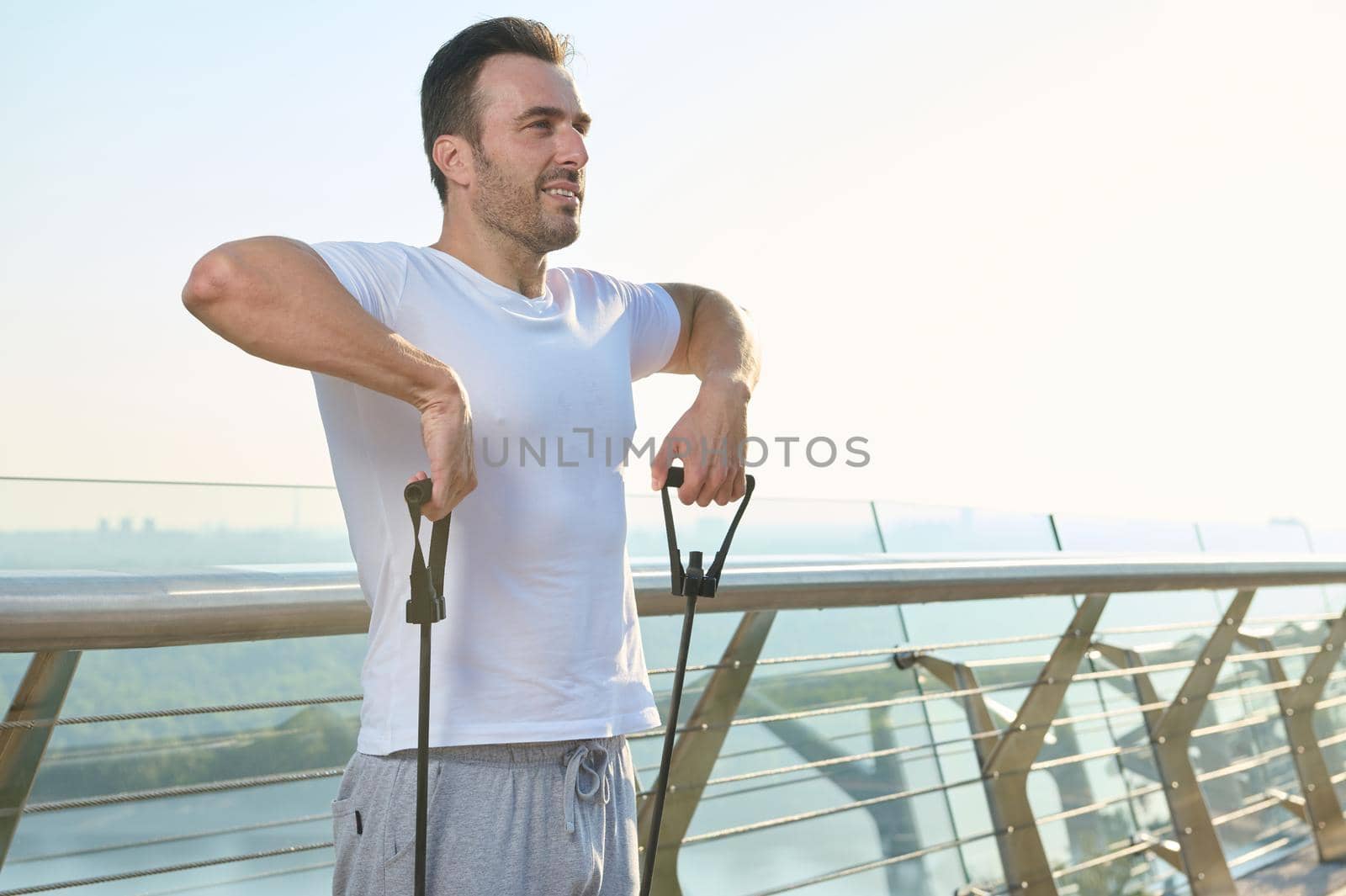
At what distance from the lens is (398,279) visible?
3.16 ft

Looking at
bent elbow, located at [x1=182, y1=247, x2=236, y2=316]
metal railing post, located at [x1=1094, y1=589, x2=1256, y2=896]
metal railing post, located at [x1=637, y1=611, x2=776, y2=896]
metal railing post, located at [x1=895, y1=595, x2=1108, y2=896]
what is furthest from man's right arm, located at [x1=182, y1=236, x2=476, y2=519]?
metal railing post, located at [x1=1094, y1=589, x2=1256, y2=896]

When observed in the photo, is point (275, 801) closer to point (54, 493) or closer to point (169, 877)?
point (169, 877)

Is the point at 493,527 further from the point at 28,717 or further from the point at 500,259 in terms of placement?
the point at 28,717

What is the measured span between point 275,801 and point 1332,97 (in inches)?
947

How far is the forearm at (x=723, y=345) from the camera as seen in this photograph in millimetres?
1151

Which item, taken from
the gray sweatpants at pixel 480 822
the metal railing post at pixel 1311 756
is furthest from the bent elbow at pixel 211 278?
the metal railing post at pixel 1311 756

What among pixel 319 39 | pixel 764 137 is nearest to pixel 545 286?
pixel 319 39

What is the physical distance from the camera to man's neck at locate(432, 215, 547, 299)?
1.06 metres

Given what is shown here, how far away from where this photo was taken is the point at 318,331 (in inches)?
31.0

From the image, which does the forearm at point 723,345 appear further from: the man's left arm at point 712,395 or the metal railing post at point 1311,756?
the metal railing post at point 1311,756

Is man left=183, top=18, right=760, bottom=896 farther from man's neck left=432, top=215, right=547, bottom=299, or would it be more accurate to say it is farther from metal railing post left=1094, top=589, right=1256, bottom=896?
metal railing post left=1094, top=589, right=1256, bottom=896

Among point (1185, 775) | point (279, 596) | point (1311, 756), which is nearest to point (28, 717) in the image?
point (279, 596)

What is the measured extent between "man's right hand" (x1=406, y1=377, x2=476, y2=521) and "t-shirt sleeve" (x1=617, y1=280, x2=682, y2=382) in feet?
1.25

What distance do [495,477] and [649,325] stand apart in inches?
12.8
